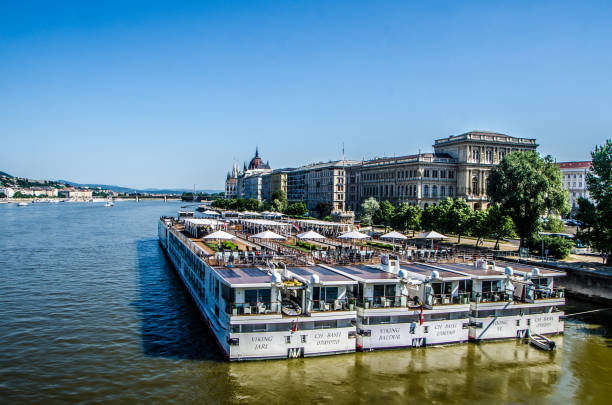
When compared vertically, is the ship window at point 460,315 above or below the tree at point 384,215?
below

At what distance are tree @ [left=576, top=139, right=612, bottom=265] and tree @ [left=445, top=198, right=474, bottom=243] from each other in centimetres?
1707

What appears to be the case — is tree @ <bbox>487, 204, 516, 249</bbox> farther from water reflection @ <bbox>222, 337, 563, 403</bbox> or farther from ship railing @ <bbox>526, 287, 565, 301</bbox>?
water reflection @ <bbox>222, 337, 563, 403</bbox>

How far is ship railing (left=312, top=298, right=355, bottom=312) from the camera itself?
2664 cm

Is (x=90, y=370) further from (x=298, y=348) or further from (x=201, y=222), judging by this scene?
(x=201, y=222)

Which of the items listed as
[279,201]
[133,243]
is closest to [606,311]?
[133,243]

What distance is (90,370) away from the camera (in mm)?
25469

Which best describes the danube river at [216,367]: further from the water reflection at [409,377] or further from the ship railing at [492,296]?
the ship railing at [492,296]

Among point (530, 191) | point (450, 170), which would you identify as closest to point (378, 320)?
point (530, 191)

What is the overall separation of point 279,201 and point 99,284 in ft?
358

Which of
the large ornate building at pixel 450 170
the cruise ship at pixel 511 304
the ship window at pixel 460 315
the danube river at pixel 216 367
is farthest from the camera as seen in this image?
the large ornate building at pixel 450 170

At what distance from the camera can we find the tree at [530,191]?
188 feet

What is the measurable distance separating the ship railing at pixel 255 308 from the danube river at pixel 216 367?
280cm

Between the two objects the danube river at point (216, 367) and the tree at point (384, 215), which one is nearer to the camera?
the danube river at point (216, 367)

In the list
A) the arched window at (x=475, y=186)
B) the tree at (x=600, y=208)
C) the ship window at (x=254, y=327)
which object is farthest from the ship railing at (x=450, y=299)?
the arched window at (x=475, y=186)
